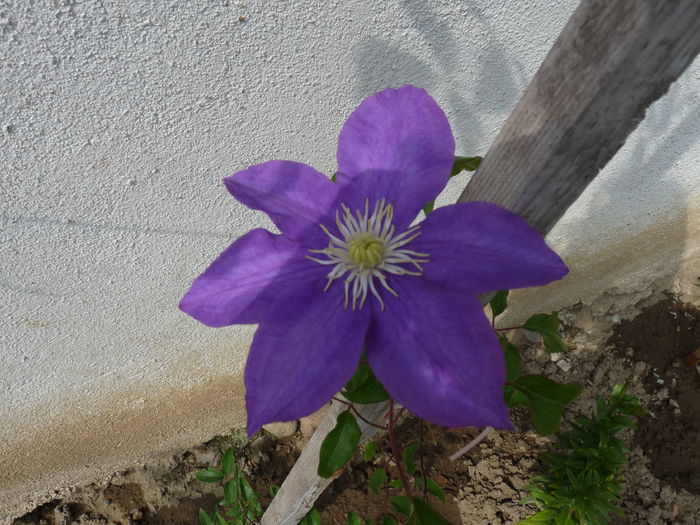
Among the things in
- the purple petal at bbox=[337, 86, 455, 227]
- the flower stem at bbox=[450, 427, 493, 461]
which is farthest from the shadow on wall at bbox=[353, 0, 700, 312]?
the flower stem at bbox=[450, 427, 493, 461]

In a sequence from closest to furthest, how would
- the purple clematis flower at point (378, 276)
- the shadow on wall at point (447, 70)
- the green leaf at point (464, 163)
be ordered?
1. the purple clematis flower at point (378, 276)
2. the green leaf at point (464, 163)
3. the shadow on wall at point (447, 70)

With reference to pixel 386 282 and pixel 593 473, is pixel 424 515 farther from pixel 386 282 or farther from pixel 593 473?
pixel 593 473

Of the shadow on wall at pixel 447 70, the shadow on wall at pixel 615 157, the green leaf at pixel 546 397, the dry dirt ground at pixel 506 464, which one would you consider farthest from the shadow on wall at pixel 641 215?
the green leaf at pixel 546 397

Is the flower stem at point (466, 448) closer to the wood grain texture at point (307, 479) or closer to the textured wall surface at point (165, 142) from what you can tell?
the wood grain texture at point (307, 479)

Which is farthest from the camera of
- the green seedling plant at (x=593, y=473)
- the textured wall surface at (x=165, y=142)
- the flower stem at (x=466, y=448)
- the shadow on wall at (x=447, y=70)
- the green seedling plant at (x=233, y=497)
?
the flower stem at (x=466, y=448)

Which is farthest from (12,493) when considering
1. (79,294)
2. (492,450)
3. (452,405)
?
(452,405)
